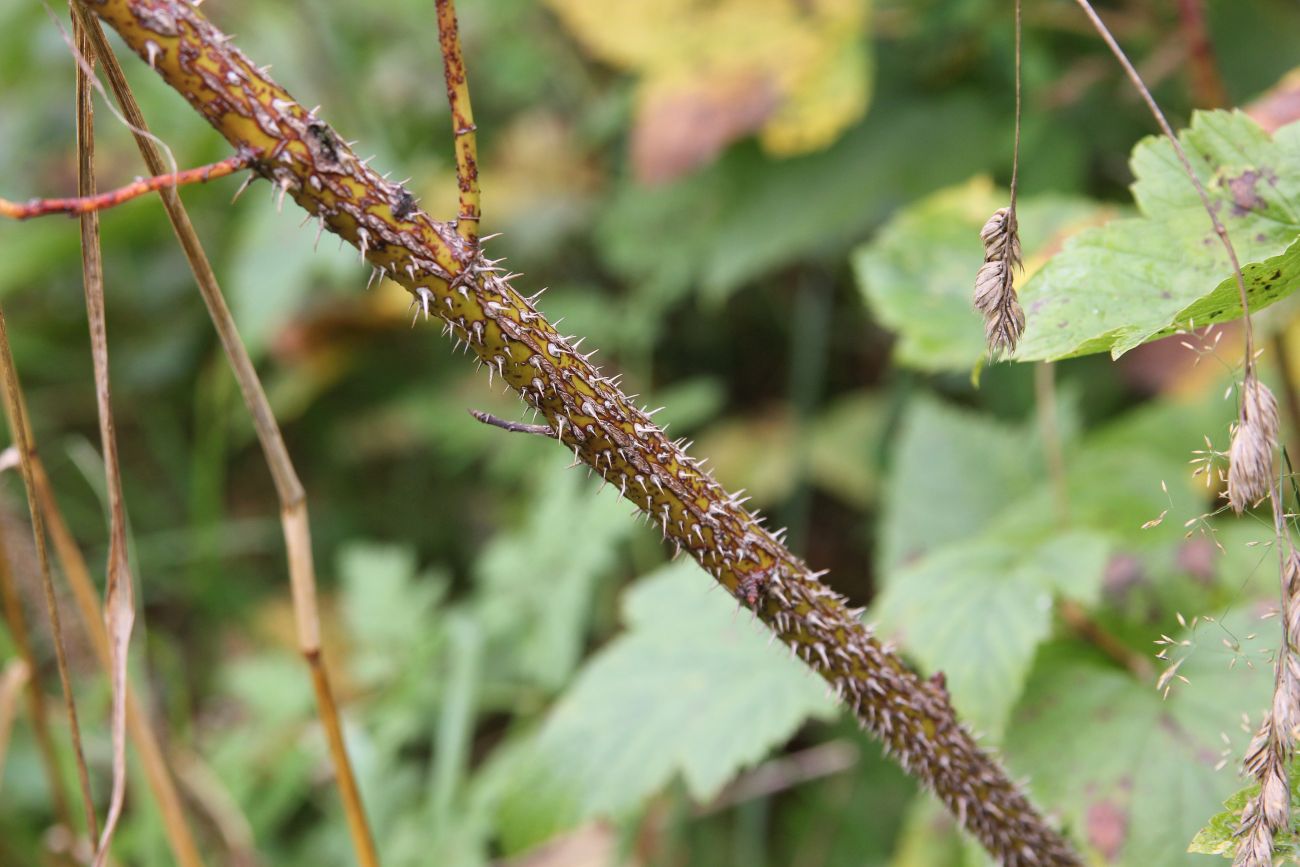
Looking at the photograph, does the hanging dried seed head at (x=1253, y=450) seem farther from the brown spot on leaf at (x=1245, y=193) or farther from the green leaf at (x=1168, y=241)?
the brown spot on leaf at (x=1245, y=193)

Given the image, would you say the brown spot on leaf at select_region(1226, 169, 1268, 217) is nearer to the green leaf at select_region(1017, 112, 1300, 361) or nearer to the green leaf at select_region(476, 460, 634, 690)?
the green leaf at select_region(1017, 112, 1300, 361)

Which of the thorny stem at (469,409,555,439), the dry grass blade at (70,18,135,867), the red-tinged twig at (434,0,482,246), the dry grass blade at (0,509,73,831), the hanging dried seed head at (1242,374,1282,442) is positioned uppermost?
the dry grass blade at (0,509,73,831)

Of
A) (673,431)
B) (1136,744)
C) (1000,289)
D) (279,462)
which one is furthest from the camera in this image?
(673,431)

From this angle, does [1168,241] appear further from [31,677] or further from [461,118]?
[31,677]

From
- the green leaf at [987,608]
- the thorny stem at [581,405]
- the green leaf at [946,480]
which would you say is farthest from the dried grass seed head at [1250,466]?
the green leaf at [946,480]

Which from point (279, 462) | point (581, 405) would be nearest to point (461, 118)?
point (581, 405)

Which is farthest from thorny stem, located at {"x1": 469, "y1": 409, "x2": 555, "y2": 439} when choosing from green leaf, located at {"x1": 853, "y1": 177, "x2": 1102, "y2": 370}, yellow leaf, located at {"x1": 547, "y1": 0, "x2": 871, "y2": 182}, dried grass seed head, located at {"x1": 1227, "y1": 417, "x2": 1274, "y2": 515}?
yellow leaf, located at {"x1": 547, "y1": 0, "x2": 871, "y2": 182}
